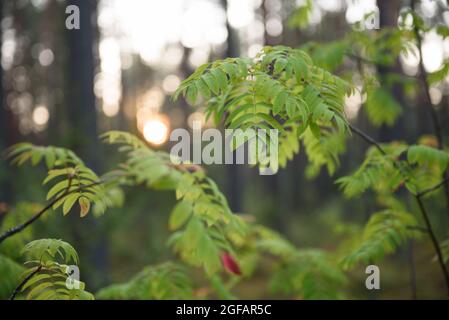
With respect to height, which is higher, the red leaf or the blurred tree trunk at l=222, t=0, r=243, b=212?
the blurred tree trunk at l=222, t=0, r=243, b=212

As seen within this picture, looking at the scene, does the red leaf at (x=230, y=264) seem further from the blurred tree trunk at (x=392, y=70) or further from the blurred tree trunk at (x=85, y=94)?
the blurred tree trunk at (x=392, y=70)

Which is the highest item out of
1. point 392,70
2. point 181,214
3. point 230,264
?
point 392,70

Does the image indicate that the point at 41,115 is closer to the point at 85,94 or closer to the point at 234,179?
the point at 234,179

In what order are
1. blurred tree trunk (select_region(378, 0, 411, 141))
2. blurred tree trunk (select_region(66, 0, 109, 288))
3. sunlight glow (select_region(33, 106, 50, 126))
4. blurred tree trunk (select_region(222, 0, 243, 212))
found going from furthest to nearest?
sunlight glow (select_region(33, 106, 50, 126)) → blurred tree trunk (select_region(222, 0, 243, 212)) → blurred tree trunk (select_region(378, 0, 411, 141)) → blurred tree trunk (select_region(66, 0, 109, 288))

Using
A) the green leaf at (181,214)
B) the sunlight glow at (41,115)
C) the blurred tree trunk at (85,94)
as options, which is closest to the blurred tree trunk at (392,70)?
the blurred tree trunk at (85,94)

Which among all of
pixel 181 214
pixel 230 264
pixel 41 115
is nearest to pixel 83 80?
pixel 181 214

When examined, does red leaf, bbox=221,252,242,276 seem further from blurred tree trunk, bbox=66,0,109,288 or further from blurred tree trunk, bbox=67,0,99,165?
blurred tree trunk, bbox=67,0,99,165

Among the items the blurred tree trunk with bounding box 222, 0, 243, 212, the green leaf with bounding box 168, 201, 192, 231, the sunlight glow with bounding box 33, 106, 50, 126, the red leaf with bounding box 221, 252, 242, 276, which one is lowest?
the red leaf with bounding box 221, 252, 242, 276

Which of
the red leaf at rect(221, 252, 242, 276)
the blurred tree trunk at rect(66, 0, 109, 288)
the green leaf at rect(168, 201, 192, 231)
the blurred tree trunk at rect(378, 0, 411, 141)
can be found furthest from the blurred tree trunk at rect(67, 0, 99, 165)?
the blurred tree trunk at rect(378, 0, 411, 141)

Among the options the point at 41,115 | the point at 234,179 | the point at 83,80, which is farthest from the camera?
the point at 41,115

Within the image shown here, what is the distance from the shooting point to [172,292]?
2828mm

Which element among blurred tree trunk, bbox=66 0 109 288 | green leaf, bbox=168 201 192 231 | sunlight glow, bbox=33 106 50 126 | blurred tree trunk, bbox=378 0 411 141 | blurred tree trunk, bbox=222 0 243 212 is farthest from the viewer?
sunlight glow, bbox=33 106 50 126
